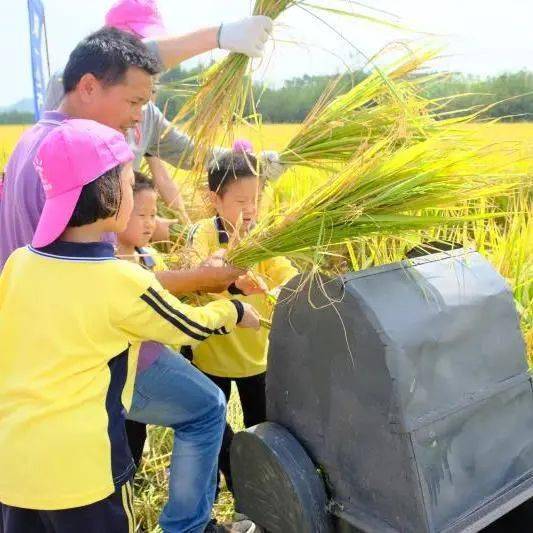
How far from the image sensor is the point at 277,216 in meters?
1.71

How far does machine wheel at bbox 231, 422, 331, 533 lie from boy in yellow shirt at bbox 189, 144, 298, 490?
503 millimetres

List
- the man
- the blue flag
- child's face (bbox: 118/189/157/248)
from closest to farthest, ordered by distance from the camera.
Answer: the man < child's face (bbox: 118/189/157/248) < the blue flag

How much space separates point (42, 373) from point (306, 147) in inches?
39.5

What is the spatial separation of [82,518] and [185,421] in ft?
1.47

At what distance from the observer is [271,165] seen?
2.01 metres

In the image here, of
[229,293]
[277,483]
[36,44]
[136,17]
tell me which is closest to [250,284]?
[229,293]

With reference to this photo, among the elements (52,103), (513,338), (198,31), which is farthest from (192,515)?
(198,31)

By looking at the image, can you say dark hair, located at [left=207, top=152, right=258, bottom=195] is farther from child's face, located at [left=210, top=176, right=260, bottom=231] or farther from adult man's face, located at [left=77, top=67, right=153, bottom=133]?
adult man's face, located at [left=77, top=67, right=153, bottom=133]

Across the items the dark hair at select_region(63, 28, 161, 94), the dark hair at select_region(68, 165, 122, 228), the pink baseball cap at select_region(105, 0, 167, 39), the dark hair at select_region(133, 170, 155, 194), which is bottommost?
the dark hair at select_region(133, 170, 155, 194)

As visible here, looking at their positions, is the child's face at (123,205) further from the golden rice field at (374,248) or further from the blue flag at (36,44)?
the blue flag at (36,44)

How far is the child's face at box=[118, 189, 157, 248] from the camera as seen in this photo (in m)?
2.16

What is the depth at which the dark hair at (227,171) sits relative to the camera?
2.17 m

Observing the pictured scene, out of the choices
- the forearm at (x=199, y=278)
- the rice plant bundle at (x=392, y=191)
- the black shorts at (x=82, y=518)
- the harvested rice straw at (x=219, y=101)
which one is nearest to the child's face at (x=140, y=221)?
the harvested rice straw at (x=219, y=101)

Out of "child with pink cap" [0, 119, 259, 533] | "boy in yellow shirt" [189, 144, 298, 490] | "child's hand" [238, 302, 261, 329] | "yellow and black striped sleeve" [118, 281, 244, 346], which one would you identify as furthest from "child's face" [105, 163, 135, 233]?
"boy in yellow shirt" [189, 144, 298, 490]
